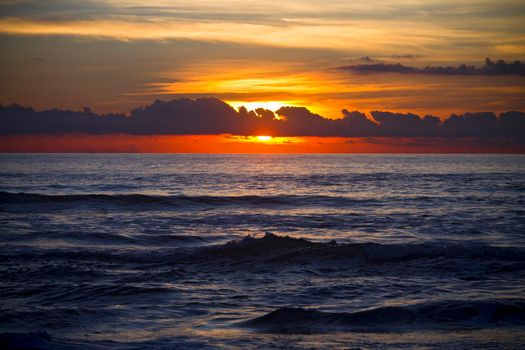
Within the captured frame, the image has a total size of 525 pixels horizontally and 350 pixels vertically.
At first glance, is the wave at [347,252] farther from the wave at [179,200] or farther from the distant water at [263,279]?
the wave at [179,200]

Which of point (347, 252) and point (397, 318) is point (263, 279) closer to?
point (347, 252)

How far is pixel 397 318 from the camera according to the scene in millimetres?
10883

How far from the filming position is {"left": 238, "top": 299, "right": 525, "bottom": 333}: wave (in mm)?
10375

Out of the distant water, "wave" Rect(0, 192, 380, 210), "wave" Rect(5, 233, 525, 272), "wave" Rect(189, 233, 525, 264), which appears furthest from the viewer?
"wave" Rect(0, 192, 380, 210)

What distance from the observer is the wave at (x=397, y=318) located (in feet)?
34.0

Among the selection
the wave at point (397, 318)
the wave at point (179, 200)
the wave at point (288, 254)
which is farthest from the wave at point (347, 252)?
the wave at point (179, 200)

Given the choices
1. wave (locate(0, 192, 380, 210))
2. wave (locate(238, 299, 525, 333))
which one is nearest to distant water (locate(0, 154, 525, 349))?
wave (locate(238, 299, 525, 333))

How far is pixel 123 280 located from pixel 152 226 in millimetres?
11730

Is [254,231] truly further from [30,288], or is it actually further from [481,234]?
[30,288]

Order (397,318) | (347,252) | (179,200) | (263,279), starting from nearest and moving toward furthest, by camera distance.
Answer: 1. (397,318)
2. (263,279)
3. (347,252)
4. (179,200)

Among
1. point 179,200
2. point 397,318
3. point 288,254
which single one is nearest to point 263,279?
point 288,254

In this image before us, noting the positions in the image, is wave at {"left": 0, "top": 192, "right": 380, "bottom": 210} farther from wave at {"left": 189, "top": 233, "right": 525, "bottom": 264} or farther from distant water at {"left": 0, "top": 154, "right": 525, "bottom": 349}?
wave at {"left": 189, "top": 233, "right": 525, "bottom": 264}

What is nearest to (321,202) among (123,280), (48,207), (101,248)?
(48,207)

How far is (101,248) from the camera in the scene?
762 inches
